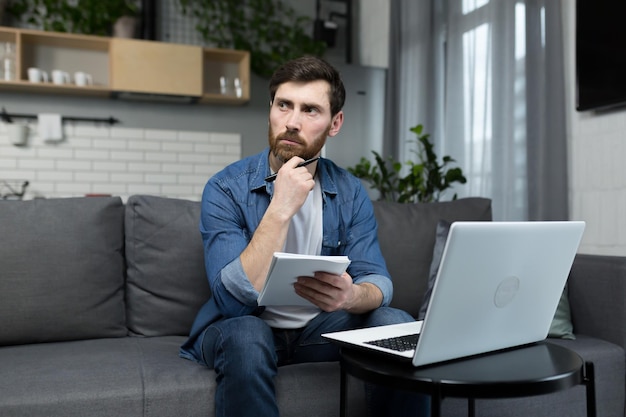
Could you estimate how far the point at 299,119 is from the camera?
1.72 meters

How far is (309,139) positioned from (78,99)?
11.0ft

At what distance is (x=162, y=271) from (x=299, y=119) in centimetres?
71

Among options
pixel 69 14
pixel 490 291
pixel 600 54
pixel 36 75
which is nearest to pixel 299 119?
pixel 490 291

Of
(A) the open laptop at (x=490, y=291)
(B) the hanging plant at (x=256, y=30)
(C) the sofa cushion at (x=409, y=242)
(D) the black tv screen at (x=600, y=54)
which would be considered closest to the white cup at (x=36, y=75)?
(B) the hanging plant at (x=256, y=30)

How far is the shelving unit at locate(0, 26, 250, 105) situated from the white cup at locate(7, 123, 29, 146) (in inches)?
10.0

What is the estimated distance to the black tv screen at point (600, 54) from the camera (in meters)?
2.52

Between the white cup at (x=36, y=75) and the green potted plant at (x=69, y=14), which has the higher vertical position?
the green potted plant at (x=69, y=14)

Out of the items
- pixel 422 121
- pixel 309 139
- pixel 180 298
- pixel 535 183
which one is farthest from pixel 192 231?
pixel 422 121

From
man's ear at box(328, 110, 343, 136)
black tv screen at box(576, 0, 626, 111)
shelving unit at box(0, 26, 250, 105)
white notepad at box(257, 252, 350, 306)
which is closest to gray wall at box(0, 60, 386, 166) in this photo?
shelving unit at box(0, 26, 250, 105)

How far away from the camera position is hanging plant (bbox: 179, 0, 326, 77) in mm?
4891

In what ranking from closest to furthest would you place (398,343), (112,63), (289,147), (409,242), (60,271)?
(398,343), (289,147), (60,271), (409,242), (112,63)

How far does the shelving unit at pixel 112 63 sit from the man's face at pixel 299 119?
285 centimetres

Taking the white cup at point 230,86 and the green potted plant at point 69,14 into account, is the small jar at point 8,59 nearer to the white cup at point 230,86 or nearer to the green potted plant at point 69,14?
the green potted plant at point 69,14

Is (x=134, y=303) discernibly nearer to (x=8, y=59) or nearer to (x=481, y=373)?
(x=481, y=373)
